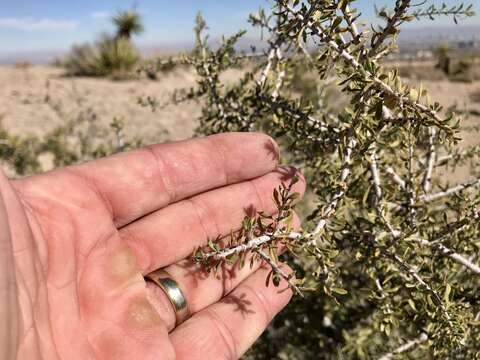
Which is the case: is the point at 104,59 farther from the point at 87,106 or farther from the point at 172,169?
the point at 172,169

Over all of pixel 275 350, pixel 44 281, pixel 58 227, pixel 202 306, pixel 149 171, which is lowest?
pixel 275 350

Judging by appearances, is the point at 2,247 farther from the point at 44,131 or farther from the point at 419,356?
the point at 44,131

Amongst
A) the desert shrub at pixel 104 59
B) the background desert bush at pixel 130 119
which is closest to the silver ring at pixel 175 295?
the background desert bush at pixel 130 119

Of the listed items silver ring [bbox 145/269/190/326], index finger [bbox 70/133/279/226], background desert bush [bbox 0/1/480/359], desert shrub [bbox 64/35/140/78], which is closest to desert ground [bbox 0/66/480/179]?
background desert bush [bbox 0/1/480/359]

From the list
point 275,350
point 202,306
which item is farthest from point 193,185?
point 275,350

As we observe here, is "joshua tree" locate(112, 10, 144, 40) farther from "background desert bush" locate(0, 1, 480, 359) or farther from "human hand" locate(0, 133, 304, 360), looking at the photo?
"human hand" locate(0, 133, 304, 360)

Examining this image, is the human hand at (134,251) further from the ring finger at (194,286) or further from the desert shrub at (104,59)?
the desert shrub at (104,59)
